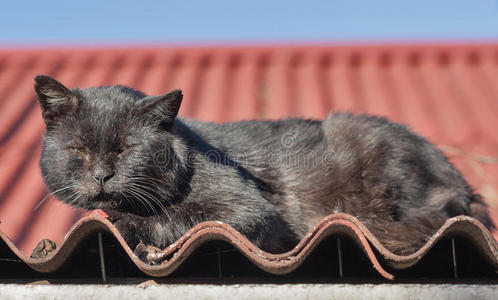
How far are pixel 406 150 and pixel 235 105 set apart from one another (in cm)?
189

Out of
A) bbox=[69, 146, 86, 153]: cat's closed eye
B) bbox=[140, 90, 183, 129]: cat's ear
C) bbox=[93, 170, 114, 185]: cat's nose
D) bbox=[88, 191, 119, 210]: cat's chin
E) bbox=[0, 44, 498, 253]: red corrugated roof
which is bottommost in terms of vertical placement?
bbox=[88, 191, 119, 210]: cat's chin

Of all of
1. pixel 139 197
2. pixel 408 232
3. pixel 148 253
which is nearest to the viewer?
pixel 148 253

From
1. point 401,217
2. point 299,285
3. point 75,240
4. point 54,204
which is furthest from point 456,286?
point 54,204

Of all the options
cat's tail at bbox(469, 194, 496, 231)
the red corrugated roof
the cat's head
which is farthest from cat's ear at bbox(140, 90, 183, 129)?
cat's tail at bbox(469, 194, 496, 231)

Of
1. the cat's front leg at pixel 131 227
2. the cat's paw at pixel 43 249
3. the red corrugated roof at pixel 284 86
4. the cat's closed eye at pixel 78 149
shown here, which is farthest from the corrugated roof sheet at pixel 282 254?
the red corrugated roof at pixel 284 86

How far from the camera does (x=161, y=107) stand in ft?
7.14

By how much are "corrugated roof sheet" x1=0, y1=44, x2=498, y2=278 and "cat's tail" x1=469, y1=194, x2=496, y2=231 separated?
0.21 metres

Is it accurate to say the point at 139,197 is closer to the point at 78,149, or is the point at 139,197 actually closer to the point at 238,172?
the point at 78,149

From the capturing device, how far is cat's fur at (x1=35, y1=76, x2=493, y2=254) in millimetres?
2088

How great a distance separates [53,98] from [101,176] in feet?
1.33

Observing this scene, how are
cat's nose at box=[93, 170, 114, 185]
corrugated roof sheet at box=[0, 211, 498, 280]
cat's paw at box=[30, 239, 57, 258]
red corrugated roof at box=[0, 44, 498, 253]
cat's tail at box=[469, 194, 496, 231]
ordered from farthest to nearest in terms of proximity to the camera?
red corrugated roof at box=[0, 44, 498, 253] < cat's tail at box=[469, 194, 496, 231] < cat's nose at box=[93, 170, 114, 185] < cat's paw at box=[30, 239, 57, 258] < corrugated roof sheet at box=[0, 211, 498, 280]

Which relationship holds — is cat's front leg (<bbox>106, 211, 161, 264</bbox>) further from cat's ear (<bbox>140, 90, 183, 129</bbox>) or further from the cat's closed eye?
cat's ear (<bbox>140, 90, 183, 129</bbox>)

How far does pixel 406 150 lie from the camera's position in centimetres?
283

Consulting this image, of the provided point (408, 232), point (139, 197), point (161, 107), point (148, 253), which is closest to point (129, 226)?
point (139, 197)
